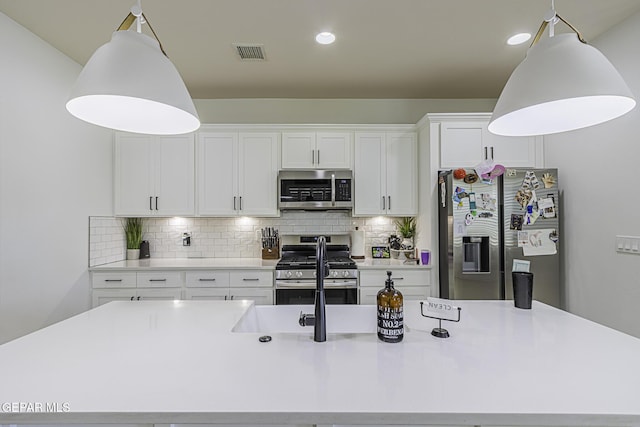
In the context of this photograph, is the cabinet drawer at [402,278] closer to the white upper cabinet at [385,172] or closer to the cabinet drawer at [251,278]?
the white upper cabinet at [385,172]

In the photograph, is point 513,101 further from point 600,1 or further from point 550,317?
point 600,1

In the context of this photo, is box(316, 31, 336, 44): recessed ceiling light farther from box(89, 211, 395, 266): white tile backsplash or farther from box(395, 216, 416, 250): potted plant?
box(395, 216, 416, 250): potted plant

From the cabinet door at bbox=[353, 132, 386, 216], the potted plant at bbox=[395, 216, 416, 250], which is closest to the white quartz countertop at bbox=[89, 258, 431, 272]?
the potted plant at bbox=[395, 216, 416, 250]

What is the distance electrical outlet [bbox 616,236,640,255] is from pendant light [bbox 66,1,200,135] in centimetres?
292

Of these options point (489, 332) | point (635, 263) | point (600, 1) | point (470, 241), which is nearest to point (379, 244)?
point (470, 241)

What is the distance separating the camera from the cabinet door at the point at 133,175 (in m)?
3.30

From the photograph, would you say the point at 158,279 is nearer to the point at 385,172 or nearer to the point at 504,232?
the point at 385,172

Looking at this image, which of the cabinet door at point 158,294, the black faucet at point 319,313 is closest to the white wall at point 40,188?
the cabinet door at point 158,294

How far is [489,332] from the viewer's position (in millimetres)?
1284

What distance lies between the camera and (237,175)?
3.36 meters

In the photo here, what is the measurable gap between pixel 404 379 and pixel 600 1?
108 inches

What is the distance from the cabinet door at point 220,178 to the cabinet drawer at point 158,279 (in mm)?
714

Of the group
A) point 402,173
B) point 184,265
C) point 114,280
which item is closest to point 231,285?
point 184,265

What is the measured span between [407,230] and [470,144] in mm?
1092
